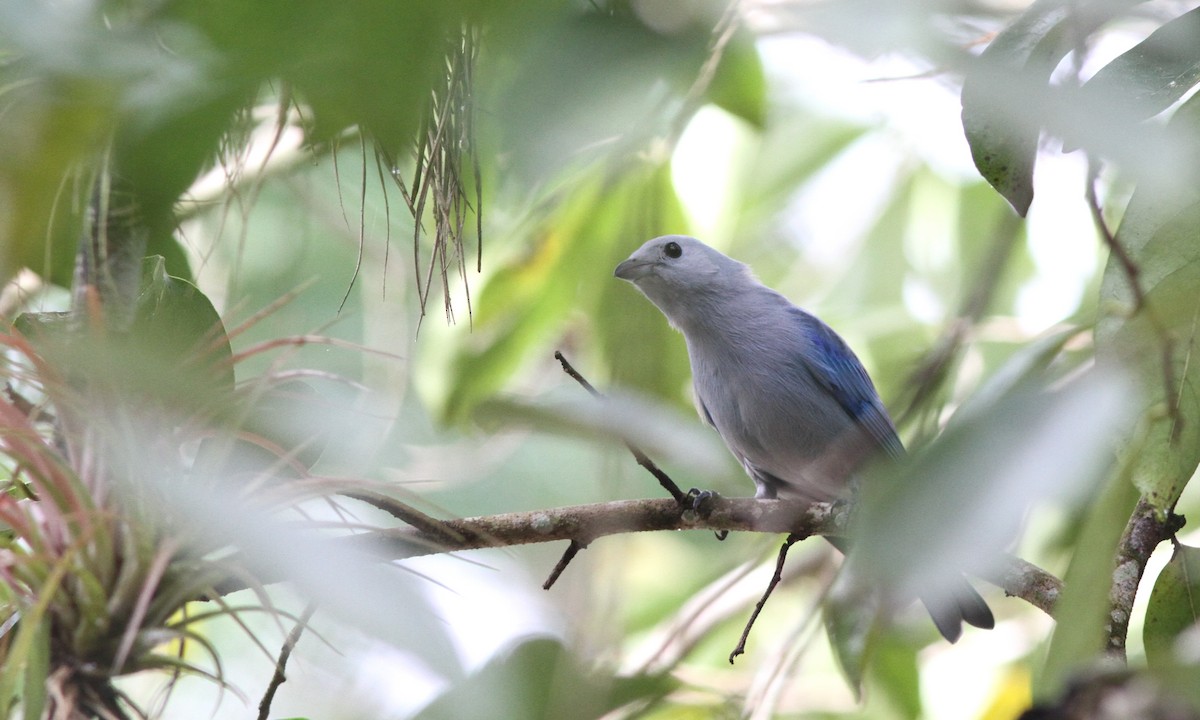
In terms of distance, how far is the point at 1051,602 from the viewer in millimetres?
2562

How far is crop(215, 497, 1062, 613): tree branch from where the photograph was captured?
226 cm

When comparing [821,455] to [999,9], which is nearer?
[999,9]

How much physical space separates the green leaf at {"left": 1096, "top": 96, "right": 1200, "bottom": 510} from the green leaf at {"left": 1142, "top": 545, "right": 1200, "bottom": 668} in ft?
1.35

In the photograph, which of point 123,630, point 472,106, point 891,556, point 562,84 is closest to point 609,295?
point 472,106

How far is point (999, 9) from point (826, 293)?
2534 millimetres

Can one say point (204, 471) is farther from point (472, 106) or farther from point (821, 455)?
point (821, 455)

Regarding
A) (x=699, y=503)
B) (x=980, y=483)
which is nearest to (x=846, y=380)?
(x=699, y=503)

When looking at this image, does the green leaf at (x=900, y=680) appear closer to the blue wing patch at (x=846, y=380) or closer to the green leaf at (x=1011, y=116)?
the blue wing patch at (x=846, y=380)

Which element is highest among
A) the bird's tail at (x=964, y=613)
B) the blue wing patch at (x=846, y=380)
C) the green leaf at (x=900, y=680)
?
the blue wing patch at (x=846, y=380)

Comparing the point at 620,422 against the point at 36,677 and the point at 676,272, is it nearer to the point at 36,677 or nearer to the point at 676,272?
the point at 36,677

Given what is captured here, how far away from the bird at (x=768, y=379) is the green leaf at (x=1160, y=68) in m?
2.18

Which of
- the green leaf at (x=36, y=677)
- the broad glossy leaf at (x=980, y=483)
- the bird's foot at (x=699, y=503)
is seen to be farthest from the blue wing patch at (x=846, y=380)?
the green leaf at (x=36, y=677)

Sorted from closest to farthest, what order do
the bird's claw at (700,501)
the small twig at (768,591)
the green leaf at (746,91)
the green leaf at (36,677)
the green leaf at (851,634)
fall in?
the green leaf at (36,677)
the small twig at (768,591)
the bird's claw at (700,501)
the green leaf at (851,634)
the green leaf at (746,91)

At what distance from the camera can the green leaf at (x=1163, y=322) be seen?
170 cm
